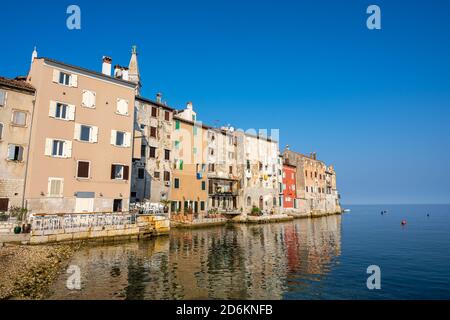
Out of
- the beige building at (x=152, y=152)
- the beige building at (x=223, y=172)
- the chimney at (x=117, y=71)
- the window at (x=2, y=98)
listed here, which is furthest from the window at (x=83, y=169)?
the beige building at (x=223, y=172)

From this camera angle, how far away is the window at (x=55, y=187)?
26.9 m

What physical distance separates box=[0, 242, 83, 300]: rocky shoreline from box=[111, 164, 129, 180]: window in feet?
31.4

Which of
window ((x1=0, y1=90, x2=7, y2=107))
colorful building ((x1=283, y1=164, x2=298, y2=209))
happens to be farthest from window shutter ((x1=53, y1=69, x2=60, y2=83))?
colorful building ((x1=283, y1=164, x2=298, y2=209))

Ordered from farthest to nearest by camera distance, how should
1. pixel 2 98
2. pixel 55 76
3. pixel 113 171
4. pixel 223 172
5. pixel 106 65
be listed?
1. pixel 223 172
2. pixel 106 65
3. pixel 113 171
4. pixel 55 76
5. pixel 2 98

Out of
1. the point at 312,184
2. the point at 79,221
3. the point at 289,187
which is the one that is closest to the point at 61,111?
the point at 79,221

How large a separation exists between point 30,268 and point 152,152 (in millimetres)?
27050

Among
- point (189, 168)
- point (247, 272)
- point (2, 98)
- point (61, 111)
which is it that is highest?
point (2, 98)

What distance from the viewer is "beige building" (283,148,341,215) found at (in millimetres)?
80562

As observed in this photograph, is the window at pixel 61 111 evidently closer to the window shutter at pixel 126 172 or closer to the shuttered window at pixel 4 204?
the window shutter at pixel 126 172

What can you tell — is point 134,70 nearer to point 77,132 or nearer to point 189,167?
point 189,167

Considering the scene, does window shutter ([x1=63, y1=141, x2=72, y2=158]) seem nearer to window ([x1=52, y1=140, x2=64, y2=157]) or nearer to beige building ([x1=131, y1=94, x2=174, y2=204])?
window ([x1=52, y1=140, x2=64, y2=157])

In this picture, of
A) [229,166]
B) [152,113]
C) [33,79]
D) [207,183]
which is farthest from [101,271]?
[229,166]

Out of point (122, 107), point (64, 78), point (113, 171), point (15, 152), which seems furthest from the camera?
point (122, 107)

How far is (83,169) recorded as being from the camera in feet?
95.2
